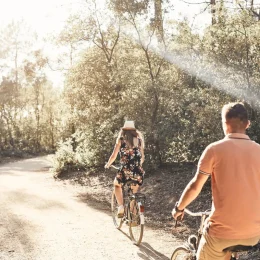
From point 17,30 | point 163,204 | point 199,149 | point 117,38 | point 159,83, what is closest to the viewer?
point 163,204

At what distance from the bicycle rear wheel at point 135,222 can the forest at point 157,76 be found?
13.7ft

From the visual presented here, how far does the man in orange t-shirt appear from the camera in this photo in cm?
309

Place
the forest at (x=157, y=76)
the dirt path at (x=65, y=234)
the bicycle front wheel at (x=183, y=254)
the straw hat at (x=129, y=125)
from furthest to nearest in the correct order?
the forest at (x=157, y=76) → the straw hat at (x=129, y=125) → the dirt path at (x=65, y=234) → the bicycle front wheel at (x=183, y=254)

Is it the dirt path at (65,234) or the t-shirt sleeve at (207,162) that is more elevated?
the t-shirt sleeve at (207,162)

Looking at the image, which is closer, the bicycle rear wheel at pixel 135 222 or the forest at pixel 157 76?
the bicycle rear wheel at pixel 135 222

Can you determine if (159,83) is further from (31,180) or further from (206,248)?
(206,248)

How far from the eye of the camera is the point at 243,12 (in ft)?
32.3

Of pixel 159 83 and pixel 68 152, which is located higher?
pixel 159 83

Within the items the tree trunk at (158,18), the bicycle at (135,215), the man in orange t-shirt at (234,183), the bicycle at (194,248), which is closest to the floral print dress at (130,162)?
the bicycle at (135,215)

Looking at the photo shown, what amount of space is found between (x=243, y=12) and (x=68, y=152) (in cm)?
1055

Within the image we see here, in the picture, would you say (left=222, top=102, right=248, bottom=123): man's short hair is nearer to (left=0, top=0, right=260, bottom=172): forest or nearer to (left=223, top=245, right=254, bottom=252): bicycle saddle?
(left=223, top=245, right=254, bottom=252): bicycle saddle

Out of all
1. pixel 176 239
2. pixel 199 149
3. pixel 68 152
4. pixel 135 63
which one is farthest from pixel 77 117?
pixel 176 239

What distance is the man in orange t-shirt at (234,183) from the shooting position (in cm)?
309

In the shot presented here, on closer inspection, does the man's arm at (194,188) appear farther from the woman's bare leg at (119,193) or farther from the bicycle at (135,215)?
the woman's bare leg at (119,193)
